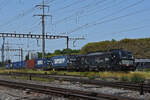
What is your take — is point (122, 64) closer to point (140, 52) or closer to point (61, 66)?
point (61, 66)

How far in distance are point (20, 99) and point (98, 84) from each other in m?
7.61

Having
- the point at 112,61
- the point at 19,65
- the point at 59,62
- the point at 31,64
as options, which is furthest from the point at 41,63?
the point at 112,61

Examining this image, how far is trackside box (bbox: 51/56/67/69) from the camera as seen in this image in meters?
46.1

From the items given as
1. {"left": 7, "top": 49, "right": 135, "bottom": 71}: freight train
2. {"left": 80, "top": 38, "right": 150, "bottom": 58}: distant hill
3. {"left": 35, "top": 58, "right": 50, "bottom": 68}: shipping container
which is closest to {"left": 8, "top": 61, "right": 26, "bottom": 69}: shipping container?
{"left": 35, "top": 58, "right": 50, "bottom": 68}: shipping container

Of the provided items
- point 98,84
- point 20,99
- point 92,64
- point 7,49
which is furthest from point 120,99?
point 7,49

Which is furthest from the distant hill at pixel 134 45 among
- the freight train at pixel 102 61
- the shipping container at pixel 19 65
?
the freight train at pixel 102 61

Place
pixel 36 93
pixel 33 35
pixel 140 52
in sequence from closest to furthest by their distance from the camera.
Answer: pixel 36 93 < pixel 33 35 < pixel 140 52

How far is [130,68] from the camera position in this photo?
32.4 m

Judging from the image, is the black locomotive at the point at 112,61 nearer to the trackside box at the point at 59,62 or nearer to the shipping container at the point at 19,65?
the trackside box at the point at 59,62

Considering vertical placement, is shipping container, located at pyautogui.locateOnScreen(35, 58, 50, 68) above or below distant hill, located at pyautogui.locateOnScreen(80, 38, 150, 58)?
below

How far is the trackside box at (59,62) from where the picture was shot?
46125 mm

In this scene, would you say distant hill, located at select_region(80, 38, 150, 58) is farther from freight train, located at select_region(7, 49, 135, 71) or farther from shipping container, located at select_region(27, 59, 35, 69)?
freight train, located at select_region(7, 49, 135, 71)

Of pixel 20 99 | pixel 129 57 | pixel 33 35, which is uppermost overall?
pixel 33 35

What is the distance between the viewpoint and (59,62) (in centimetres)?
4841
